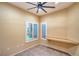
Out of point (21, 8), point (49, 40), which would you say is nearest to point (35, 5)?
point (21, 8)

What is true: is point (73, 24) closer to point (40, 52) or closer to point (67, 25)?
point (67, 25)

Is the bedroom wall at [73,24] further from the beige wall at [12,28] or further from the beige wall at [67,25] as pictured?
the beige wall at [12,28]

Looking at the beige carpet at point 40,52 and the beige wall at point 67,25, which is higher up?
the beige wall at point 67,25

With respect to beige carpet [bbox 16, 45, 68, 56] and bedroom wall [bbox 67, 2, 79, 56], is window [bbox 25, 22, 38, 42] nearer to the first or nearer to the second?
beige carpet [bbox 16, 45, 68, 56]

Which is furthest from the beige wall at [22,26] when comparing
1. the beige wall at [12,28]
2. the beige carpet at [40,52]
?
the beige carpet at [40,52]

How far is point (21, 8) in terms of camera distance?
1.65 meters

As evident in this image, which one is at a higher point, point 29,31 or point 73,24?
point 73,24

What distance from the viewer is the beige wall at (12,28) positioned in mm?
1537

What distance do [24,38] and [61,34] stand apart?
834mm

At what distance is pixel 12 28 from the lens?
160 centimetres

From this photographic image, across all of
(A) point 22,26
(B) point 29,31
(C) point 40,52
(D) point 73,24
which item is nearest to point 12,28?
(A) point 22,26

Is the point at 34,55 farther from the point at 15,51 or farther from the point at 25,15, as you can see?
the point at 25,15

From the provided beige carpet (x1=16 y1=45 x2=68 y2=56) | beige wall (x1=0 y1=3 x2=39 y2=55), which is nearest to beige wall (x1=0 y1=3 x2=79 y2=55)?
beige wall (x1=0 y1=3 x2=39 y2=55)

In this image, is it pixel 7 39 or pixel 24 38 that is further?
pixel 24 38
